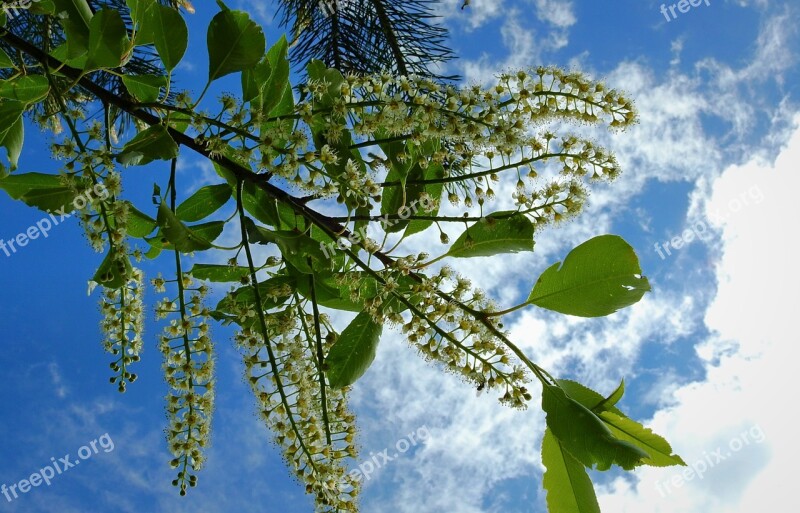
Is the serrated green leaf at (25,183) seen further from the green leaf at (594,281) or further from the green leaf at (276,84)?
the green leaf at (594,281)

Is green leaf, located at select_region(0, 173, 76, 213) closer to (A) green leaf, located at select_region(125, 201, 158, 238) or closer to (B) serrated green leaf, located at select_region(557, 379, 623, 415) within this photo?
(A) green leaf, located at select_region(125, 201, 158, 238)

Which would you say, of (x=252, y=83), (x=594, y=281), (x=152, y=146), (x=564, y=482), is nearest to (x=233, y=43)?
(x=252, y=83)

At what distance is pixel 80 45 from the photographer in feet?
3.83

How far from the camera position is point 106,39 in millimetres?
1102

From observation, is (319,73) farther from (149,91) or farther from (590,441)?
(590,441)

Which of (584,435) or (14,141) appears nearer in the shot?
(584,435)

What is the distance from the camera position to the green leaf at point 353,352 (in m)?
1.31

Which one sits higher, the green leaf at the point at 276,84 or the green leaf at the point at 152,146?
the green leaf at the point at 276,84

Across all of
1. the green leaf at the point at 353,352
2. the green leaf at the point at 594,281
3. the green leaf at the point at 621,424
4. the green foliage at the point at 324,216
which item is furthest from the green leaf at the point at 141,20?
the green leaf at the point at 621,424

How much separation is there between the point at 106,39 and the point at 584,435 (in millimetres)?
1034

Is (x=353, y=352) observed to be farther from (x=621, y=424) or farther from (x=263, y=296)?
(x=621, y=424)

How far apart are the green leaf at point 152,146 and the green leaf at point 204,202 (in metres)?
0.30

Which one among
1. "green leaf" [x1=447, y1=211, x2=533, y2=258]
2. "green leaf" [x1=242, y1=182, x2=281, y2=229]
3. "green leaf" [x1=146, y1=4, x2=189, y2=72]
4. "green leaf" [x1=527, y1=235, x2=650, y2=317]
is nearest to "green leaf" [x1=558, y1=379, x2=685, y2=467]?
"green leaf" [x1=527, y1=235, x2=650, y2=317]

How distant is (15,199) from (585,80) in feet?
3.57
